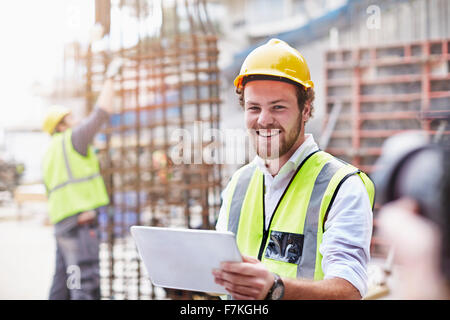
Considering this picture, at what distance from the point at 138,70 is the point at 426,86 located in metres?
2.80

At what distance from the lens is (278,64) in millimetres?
1575

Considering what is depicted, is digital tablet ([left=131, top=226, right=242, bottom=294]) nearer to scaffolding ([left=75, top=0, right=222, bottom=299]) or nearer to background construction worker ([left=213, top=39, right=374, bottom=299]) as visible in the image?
background construction worker ([left=213, top=39, right=374, bottom=299])

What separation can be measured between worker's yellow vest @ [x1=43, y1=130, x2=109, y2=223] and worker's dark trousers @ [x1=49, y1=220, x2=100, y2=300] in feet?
0.55

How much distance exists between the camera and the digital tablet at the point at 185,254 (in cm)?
119

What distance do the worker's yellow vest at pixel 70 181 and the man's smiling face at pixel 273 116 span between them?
210 centimetres

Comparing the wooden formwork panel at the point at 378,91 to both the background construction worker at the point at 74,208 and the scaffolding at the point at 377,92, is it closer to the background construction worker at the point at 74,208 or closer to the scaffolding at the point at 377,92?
the scaffolding at the point at 377,92

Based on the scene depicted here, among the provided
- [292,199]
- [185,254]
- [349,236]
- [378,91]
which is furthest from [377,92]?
[185,254]

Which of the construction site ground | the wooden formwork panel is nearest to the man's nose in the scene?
the wooden formwork panel

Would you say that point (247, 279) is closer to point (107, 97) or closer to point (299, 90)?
point (299, 90)

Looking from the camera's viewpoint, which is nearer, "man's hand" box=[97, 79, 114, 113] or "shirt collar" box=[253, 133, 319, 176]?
"shirt collar" box=[253, 133, 319, 176]

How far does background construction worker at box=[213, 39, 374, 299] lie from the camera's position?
1.38 m

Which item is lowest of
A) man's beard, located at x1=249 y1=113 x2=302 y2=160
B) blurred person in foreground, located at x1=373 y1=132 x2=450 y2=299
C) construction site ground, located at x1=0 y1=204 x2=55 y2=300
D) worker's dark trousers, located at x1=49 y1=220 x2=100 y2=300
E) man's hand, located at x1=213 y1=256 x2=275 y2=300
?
construction site ground, located at x1=0 y1=204 x2=55 y2=300
